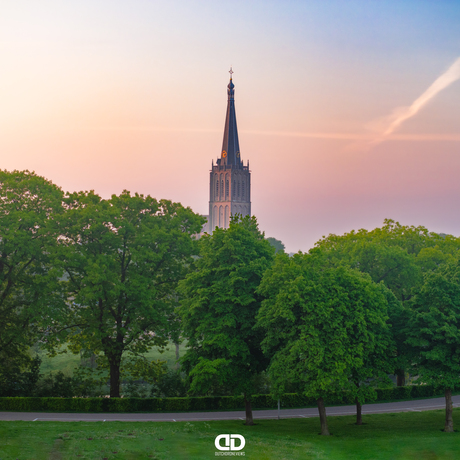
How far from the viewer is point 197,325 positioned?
3428cm

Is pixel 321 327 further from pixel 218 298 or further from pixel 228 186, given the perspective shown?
pixel 228 186

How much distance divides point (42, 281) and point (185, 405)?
14.1 meters

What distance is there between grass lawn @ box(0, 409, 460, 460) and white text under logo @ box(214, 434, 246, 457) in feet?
1.13

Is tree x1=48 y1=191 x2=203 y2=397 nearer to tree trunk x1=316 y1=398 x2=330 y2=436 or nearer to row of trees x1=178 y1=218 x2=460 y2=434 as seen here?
row of trees x1=178 y1=218 x2=460 y2=434

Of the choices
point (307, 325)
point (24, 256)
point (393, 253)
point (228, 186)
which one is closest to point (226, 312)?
point (307, 325)

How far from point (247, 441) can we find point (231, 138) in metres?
157

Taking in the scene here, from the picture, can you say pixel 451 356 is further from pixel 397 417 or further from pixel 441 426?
pixel 397 417

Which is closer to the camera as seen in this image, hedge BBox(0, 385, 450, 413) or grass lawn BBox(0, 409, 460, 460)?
grass lawn BBox(0, 409, 460, 460)

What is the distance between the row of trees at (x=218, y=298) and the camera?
29969mm

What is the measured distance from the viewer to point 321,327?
30062 mm

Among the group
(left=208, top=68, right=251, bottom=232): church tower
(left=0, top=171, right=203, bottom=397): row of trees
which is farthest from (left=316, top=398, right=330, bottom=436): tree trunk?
(left=208, top=68, right=251, bottom=232): church tower

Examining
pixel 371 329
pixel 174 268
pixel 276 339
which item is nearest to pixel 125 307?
pixel 174 268

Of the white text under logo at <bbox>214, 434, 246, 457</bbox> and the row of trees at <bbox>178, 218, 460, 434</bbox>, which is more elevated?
the row of trees at <bbox>178, 218, 460, 434</bbox>

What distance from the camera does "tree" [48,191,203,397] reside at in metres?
39.8
